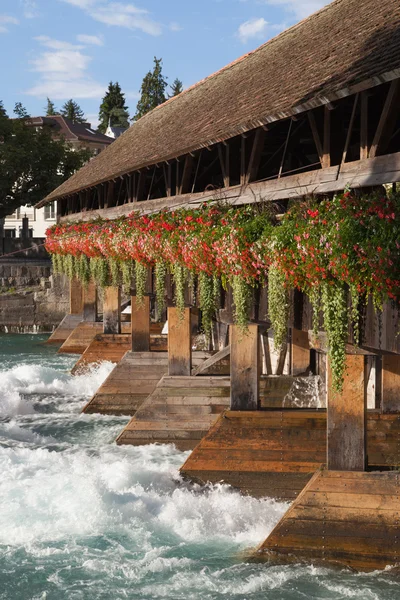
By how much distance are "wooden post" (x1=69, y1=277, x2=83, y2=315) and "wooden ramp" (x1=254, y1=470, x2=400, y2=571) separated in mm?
17219

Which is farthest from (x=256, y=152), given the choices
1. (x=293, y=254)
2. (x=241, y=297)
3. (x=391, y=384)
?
(x=293, y=254)

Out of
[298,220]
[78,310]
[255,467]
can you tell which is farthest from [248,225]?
[78,310]

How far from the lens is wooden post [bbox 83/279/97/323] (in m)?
21.5

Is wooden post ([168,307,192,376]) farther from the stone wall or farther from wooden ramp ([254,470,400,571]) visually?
the stone wall

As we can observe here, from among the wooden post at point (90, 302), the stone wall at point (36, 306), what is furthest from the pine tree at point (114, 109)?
the wooden post at point (90, 302)

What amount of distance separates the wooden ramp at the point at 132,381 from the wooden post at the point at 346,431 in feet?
20.3

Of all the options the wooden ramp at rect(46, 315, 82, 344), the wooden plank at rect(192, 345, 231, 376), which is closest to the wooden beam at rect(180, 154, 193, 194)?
the wooden plank at rect(192, 345, 231, 376)

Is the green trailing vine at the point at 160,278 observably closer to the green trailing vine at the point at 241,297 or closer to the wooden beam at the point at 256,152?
the wooden beam at the point at 256,152

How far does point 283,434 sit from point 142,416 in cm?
278

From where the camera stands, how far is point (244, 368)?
9.05m

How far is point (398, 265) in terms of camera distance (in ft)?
20.0

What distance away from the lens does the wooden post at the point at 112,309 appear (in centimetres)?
1741

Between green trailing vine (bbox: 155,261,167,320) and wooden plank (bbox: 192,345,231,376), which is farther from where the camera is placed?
green trailing vine (bbox: 155,261,167,320)

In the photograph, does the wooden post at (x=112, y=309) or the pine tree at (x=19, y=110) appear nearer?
the wooden post at (x=112, y=309)
